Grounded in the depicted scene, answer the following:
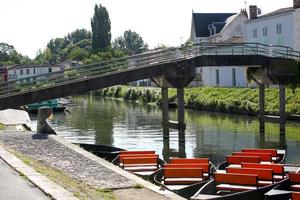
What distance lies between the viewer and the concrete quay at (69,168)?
13.9 meters

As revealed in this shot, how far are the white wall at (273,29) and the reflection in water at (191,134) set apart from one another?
12653mm

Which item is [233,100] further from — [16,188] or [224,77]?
[16,188]

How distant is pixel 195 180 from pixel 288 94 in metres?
36.4

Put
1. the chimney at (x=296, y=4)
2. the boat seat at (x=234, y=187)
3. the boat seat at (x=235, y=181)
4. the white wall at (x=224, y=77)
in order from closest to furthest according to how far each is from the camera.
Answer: the boat seat at (x=234, y=187)
the boat seat at (x=235, y=181)
the chimney at (x=296, y=4)
the white wall at (x=224, y=77)

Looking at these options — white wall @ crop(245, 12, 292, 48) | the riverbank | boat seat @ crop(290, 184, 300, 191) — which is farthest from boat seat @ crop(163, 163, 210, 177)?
white wall @ crop(245, 12, 292, 48)

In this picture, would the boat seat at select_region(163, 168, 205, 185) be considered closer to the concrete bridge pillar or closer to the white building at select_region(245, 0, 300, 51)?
the concrete bridge pillar

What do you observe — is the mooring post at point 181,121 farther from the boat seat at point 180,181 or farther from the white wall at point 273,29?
the white wall at point 273,29

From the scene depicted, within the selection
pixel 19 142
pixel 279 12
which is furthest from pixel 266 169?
pixel 279 12

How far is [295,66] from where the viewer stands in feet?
129

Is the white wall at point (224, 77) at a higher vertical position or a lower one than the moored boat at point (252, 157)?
higher

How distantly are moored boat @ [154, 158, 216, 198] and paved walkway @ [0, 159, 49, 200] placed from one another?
6.07 m

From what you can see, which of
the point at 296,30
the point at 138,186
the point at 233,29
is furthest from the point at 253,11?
the point at 138,186

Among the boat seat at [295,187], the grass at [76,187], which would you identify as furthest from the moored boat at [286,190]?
the grass at [76,187]

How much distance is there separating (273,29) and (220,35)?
2859cm
